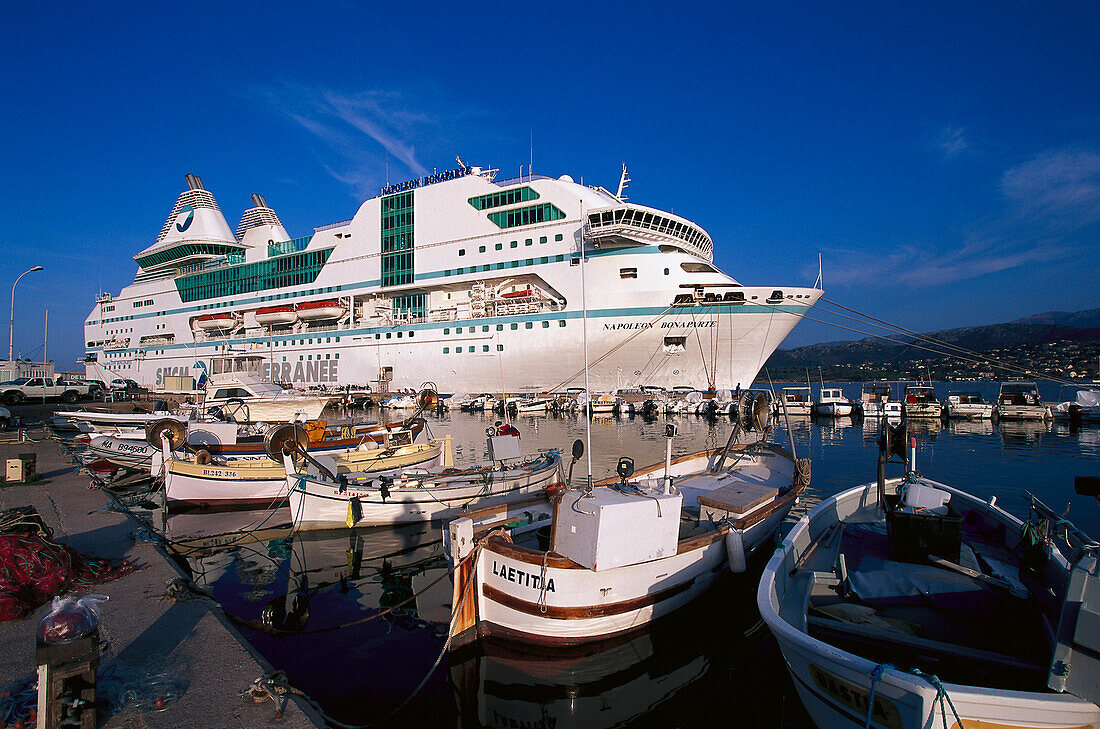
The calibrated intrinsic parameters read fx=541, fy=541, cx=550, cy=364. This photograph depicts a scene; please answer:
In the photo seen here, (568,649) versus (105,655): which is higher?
(105,655)

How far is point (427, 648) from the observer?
639cm

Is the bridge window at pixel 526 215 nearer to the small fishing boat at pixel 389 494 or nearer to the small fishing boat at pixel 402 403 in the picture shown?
the small fishing boat at pixel 402 403

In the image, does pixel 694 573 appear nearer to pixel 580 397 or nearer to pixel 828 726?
pixel 828 726

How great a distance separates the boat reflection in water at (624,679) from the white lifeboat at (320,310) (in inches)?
1723

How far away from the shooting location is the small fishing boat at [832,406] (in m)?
38.1

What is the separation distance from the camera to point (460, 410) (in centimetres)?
3938

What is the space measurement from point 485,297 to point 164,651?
3499 centimetres

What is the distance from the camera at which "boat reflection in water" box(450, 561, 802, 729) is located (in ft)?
17.0

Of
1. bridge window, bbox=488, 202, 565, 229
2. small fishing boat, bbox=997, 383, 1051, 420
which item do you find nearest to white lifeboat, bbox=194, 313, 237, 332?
bridge window, bbox=488, 202, 565, 229

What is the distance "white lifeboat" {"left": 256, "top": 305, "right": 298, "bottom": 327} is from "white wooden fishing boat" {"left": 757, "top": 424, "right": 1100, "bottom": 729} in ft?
162

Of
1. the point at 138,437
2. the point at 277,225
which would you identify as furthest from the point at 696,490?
the point at 277,225

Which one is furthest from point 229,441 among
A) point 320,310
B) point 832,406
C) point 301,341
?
point 832,406

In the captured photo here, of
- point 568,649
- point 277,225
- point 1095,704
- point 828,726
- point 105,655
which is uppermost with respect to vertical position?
point 277,225

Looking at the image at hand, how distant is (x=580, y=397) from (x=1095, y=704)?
3426cm
